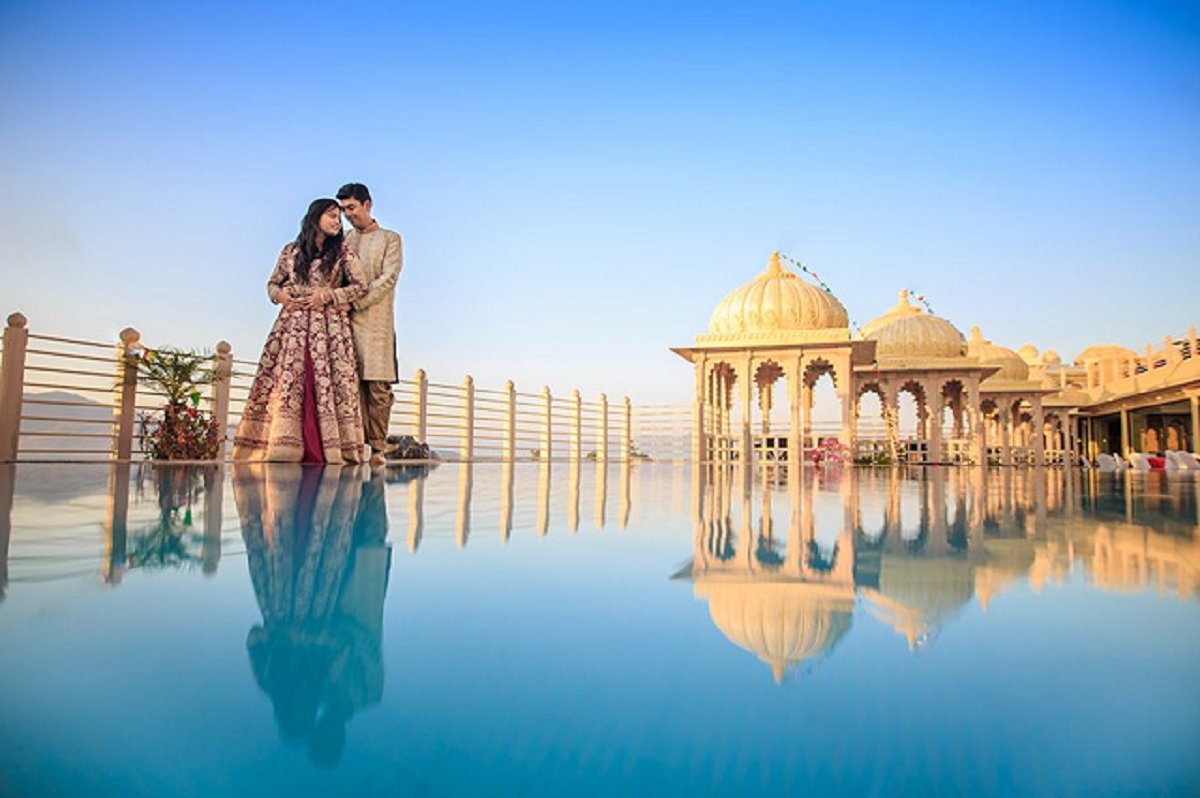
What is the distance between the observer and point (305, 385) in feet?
19.7

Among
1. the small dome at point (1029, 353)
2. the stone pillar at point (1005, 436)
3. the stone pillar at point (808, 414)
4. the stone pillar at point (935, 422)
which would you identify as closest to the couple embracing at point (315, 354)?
the stone pillar at point (808, 414)

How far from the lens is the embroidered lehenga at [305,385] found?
5.93m

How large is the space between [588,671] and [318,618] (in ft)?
1.21

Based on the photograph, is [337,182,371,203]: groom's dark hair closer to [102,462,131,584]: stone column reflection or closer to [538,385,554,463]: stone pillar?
[102,462,131,584]: stone column reflection

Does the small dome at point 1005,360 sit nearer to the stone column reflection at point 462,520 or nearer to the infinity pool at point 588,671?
the stone column reflection at point 462,520

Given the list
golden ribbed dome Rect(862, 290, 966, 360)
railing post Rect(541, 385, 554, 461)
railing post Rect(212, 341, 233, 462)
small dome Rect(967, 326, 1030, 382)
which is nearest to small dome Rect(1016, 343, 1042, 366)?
small dome Rect(967, 326, 1030, 382)

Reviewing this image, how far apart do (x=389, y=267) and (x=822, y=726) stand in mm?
6357

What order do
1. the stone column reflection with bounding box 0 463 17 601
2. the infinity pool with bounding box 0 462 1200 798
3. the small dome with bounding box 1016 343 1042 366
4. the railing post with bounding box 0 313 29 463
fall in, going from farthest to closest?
the small dome with bounding box 1016 343 1042 366, the railing post with bounding box 0 313 29 463, the stone column reflection with bounding box 0 463 17 601, the infinity pool with bounding box 0 462 1200 798

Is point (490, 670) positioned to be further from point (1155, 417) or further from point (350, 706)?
point (1155, 417)

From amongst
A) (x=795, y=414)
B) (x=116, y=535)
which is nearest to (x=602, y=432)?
(x=795, y=414)

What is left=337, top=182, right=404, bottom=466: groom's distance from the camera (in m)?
6.46

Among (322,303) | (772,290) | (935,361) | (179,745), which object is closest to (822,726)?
(179,745)

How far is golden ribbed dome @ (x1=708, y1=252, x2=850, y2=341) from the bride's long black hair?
10622 mm

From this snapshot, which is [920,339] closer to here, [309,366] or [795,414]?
[795,414]
